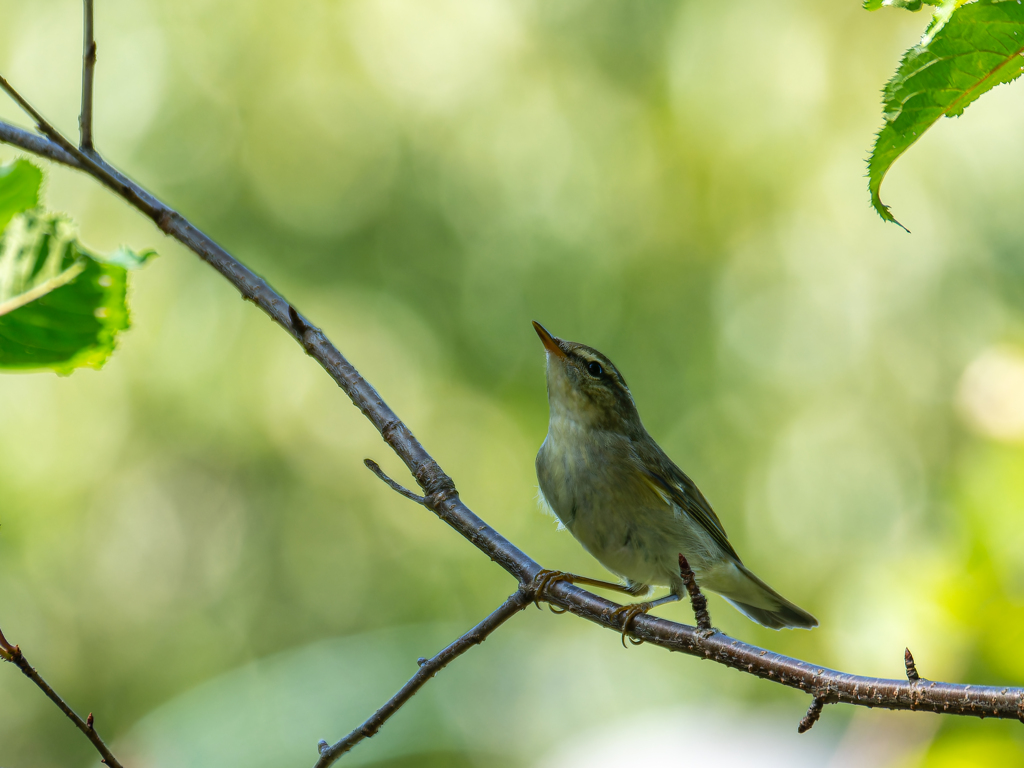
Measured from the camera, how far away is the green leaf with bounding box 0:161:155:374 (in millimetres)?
1257

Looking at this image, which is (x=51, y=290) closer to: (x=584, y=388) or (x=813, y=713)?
(x=813, y=713)

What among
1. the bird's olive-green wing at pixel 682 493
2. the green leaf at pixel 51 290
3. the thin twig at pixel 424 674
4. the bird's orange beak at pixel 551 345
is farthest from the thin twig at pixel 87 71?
the bird's olive-green wing at pixel 682 493

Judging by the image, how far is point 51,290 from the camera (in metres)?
1.30

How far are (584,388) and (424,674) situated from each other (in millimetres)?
2359

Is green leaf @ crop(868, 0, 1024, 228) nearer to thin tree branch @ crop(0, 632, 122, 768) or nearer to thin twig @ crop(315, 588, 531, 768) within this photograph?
thin twig @ crop(315, 588, 531, 768)

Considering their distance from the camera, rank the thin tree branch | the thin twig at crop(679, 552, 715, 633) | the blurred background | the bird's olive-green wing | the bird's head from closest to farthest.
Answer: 1. the thin tree branch
2. the thin twig at crop(679, 552, 715, 633)
3. the bird's olive-green wing
4. the bird's head
5. the blurred background

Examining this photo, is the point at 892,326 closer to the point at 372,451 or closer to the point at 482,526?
the point at 372,451

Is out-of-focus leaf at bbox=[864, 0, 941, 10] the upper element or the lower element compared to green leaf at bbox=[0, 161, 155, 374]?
lower

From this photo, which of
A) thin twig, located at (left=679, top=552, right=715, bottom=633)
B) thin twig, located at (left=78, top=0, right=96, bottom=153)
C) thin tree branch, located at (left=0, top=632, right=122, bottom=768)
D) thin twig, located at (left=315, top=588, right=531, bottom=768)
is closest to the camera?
thin tree branch, located at (left=0, top=632, right=122, bottom=768)

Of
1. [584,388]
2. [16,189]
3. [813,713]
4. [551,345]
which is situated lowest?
[813,713]

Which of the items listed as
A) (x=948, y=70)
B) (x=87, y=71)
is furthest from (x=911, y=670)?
(x=87, y=71)

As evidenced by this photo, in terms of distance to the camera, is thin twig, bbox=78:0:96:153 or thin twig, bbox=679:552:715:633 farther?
→ thin twig, bbox=78:0:96:153

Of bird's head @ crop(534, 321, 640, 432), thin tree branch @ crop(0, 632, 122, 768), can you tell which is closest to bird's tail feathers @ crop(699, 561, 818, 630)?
bird's head @ crop(534, 321, 640, 432)

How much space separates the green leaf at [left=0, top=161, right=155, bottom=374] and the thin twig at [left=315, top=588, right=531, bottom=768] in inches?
39.9
